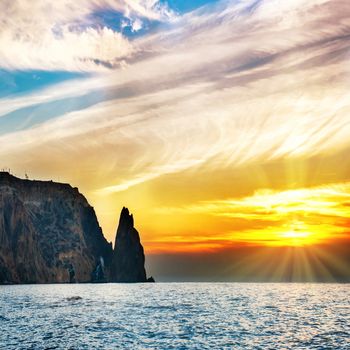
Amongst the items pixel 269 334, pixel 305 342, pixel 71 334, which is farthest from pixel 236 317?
pixel 71 334

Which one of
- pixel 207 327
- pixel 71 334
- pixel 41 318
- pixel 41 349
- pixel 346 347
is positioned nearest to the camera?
pixel 41 349

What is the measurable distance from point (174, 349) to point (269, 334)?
16.6 meters

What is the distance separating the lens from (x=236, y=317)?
82.2m

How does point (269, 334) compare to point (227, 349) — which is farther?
point (269, 334)

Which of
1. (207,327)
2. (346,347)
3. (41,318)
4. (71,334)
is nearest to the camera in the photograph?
(346,347)

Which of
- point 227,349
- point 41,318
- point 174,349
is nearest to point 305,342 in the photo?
point 227,349

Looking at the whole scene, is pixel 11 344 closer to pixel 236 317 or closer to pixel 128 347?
pixel 128 347

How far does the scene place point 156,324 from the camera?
231 ft

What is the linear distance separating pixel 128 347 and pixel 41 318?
3354 centimetres

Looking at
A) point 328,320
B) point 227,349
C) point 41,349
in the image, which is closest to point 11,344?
point 41,349

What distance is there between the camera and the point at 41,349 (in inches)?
1882

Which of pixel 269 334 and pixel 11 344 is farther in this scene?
pixel 269 334

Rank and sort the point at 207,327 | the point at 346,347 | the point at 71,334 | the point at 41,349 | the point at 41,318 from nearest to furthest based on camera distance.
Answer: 1. the point at 41,349
2. the point at 346,347
3. the point at 71,334
4. the point at 207,327
5. the point at 41,318

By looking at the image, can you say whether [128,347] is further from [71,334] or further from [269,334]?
[269,334]
